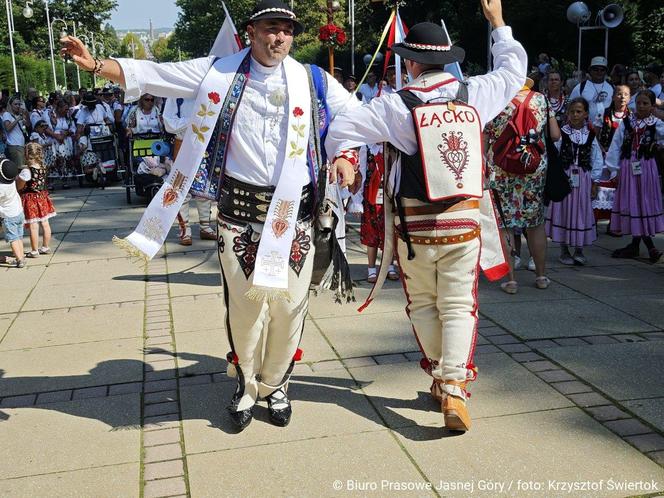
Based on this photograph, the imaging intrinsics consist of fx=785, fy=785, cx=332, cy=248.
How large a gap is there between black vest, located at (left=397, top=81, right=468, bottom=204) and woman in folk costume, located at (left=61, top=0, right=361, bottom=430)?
27 cm

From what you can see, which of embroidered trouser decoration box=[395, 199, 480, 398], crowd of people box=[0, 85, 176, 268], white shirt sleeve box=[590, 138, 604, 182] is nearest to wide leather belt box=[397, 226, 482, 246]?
embroidered trouser decoration box=[395, 199, 480, 398]

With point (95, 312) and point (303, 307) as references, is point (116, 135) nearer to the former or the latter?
point (95, 312)

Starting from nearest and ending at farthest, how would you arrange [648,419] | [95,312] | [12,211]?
[648,419] < [95,312] < [12,211]

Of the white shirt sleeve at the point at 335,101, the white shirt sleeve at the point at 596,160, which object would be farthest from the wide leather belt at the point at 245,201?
the white shirt sleeve at the point at 596,160

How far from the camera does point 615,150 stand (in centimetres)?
794

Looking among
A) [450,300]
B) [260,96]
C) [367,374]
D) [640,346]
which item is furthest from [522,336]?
[260,96]

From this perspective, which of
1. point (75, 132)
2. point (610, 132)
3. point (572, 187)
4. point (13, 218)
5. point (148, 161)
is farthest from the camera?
point (75, 132)

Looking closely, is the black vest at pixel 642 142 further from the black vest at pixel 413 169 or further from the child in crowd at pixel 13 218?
the child in crowd at pixel 13 218

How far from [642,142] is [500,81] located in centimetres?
434

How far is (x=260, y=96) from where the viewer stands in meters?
3.95

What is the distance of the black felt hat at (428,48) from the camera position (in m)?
3.86

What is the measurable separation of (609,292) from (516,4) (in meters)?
26.5

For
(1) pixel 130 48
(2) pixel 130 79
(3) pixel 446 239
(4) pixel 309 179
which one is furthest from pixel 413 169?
(1) pixel 130 48

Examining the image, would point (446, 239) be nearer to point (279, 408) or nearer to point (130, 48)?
point (279, 408)
